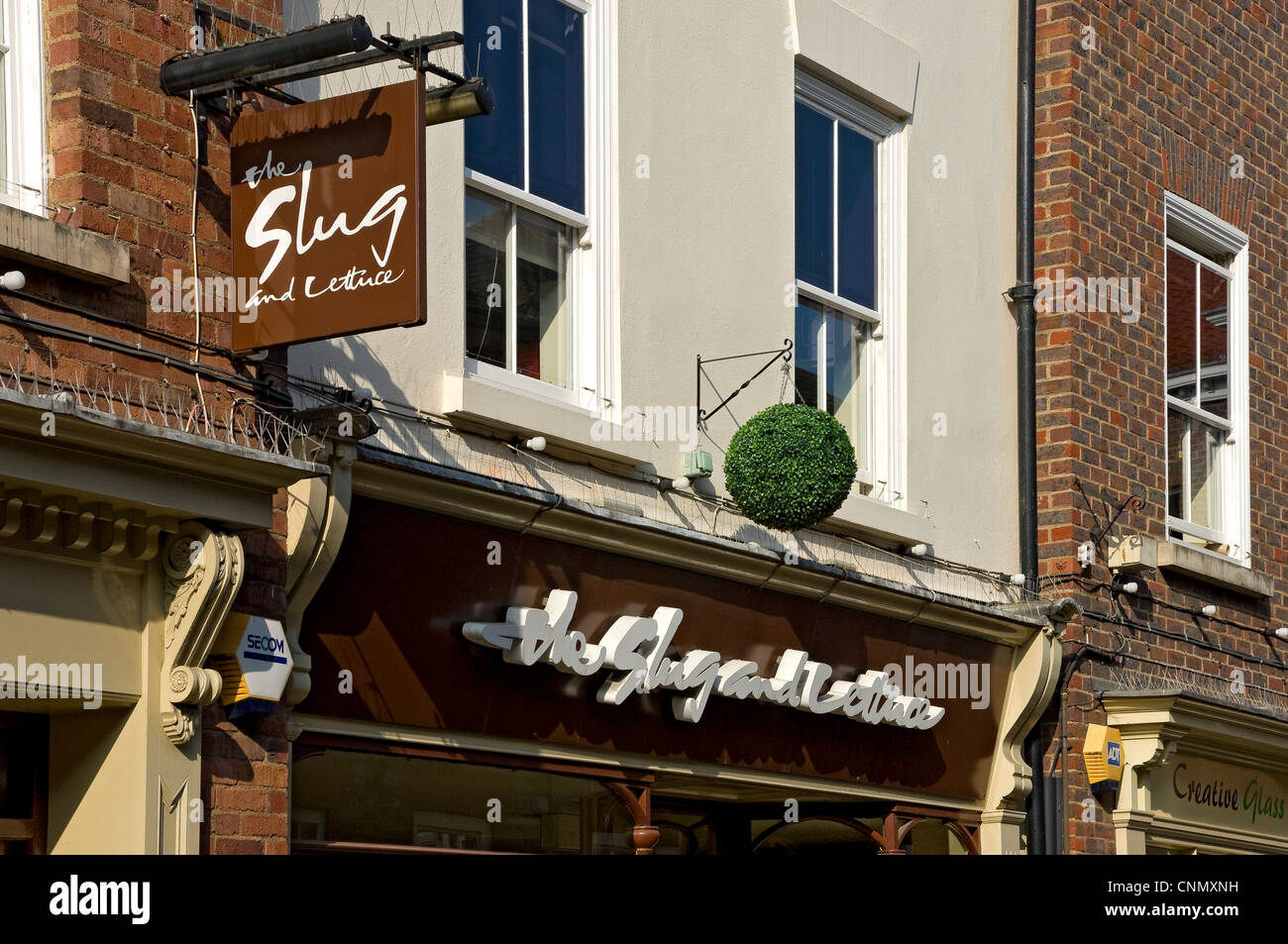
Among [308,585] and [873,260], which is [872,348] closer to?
[873,260]

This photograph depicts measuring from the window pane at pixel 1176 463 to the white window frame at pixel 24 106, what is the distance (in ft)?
28.8

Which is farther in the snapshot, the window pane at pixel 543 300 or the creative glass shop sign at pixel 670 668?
the window pane at pixel 543 300

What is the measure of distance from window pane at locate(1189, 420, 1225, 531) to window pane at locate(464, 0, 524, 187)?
642 cm

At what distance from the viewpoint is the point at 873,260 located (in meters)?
11.8

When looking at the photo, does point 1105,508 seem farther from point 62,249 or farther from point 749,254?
point 62,249

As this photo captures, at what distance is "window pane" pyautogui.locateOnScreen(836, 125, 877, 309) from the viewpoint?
11578 mm

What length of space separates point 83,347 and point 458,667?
2.38 meters

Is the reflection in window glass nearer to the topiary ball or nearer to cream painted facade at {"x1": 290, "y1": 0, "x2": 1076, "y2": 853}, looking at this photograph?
cream painted facade at {"x1": 290, "y1": 0, "x2": 1076, "y2": 853}

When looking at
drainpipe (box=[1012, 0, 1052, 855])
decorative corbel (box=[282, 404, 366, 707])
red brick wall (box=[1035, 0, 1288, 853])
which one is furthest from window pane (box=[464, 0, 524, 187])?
red brick wall (box=[1035, 0, 1288, 853])

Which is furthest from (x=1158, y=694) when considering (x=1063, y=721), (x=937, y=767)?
(x=937, y=767)

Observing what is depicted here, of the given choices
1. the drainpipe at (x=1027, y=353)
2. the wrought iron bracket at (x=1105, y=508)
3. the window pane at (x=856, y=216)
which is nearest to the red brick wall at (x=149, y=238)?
the window pane at (x=856, y=216)

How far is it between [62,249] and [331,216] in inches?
38.1

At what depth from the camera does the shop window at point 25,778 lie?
7191 mm

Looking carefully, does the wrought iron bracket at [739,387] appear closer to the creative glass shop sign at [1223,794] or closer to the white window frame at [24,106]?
the white window frame at [24,106]
